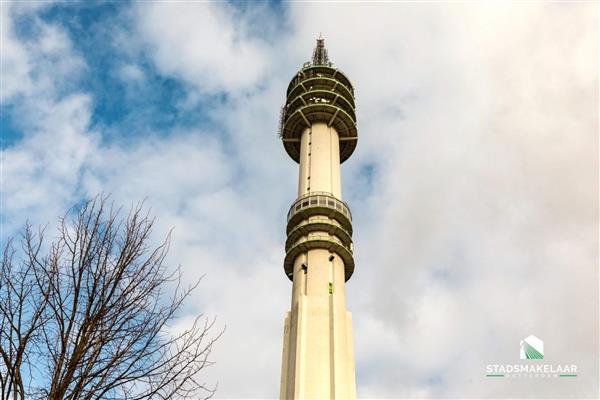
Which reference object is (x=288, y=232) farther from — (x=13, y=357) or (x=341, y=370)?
(x=13, y=357)

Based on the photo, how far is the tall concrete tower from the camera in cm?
3491

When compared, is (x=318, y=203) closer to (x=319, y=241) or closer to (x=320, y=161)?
(x=319, y=241)

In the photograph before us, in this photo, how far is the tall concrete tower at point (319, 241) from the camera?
34906mm

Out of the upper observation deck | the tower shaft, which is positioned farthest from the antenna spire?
the tower shaft

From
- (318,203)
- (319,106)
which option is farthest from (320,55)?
(318,203)

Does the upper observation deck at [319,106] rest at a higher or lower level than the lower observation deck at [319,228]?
higher

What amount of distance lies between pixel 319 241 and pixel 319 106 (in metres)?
17.3

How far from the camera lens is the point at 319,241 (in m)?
40.7

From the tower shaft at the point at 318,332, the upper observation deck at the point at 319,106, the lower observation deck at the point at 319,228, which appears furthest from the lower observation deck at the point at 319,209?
the upper observation deck at the point at 319,106

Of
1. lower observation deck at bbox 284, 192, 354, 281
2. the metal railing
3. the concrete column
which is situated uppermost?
the concrete column

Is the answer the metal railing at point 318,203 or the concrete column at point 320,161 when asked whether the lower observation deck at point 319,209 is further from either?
the concrete column at point 320,161

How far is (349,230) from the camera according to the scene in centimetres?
4400

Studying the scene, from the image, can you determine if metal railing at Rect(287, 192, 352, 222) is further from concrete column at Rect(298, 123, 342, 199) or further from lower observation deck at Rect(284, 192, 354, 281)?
concrete column at Rect(298, 123, 342, 199)

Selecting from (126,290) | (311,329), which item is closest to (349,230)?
(311,329)
